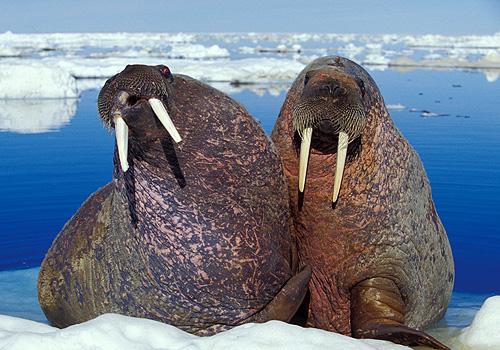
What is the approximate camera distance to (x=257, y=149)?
3.84 m

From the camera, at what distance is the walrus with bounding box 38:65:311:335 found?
12.0 ft

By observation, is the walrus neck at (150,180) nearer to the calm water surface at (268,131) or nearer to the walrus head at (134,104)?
the walrus head at (134,104)

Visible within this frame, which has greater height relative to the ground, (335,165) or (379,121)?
(379,121)

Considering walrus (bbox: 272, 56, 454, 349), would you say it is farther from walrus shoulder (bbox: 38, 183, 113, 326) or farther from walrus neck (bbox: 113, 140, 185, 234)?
walrus shoulder (bbox: 38, 183, 113, 326)

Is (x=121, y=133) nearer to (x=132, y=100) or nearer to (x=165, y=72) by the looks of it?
(x=132, y=100)

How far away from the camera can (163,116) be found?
→ 3.27 meters

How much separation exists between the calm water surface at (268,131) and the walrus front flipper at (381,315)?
8.30 ft

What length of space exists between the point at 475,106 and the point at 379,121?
54.3ft

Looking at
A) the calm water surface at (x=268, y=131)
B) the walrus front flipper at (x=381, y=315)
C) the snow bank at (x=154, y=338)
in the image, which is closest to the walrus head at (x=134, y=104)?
the snow bank at (x=154, y=338)

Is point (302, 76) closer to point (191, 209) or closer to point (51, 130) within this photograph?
point (191, 209)

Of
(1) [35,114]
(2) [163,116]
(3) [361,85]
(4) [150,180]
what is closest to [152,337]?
(4) [150,180]

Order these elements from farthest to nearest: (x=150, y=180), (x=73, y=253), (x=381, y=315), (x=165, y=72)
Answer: (x=73, y=253)
(x=381, y=315)
(x=150, y=180)
(x=165, y=72)

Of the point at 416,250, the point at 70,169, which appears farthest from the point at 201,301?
the point at 70,169

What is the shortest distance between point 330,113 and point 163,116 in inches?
36.7
